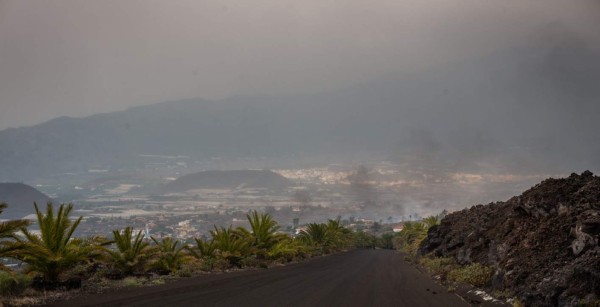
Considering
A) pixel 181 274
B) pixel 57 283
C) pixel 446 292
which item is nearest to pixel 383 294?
pixel 446 292

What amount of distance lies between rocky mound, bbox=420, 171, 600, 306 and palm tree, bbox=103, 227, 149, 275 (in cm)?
1373

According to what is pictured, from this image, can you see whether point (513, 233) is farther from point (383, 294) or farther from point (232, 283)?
point (232, 283)

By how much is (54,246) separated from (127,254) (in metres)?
4.48

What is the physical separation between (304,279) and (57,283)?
1146cm

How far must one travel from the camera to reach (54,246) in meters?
17.2

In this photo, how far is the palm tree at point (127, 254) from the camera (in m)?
21.0

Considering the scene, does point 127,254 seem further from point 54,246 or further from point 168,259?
point 54,246

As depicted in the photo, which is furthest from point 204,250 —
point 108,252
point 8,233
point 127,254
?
point 8,233

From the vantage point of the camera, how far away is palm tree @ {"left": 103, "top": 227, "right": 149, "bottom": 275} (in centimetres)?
2103

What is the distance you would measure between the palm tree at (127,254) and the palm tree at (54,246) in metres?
2.84

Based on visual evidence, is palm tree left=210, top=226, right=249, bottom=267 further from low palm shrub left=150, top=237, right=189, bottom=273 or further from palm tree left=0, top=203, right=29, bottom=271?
palm tree left=0, top=203, right=29, bottom=271

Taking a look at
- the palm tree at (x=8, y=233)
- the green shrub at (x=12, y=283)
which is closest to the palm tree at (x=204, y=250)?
the green shrub at (x=12, y=283)

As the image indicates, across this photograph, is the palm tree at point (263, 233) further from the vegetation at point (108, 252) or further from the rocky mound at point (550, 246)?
the rocky mound at point (550, 246)

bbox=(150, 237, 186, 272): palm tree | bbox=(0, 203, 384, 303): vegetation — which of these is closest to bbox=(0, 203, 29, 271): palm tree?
bbox=(0, 203, 384, 303): vegetation
